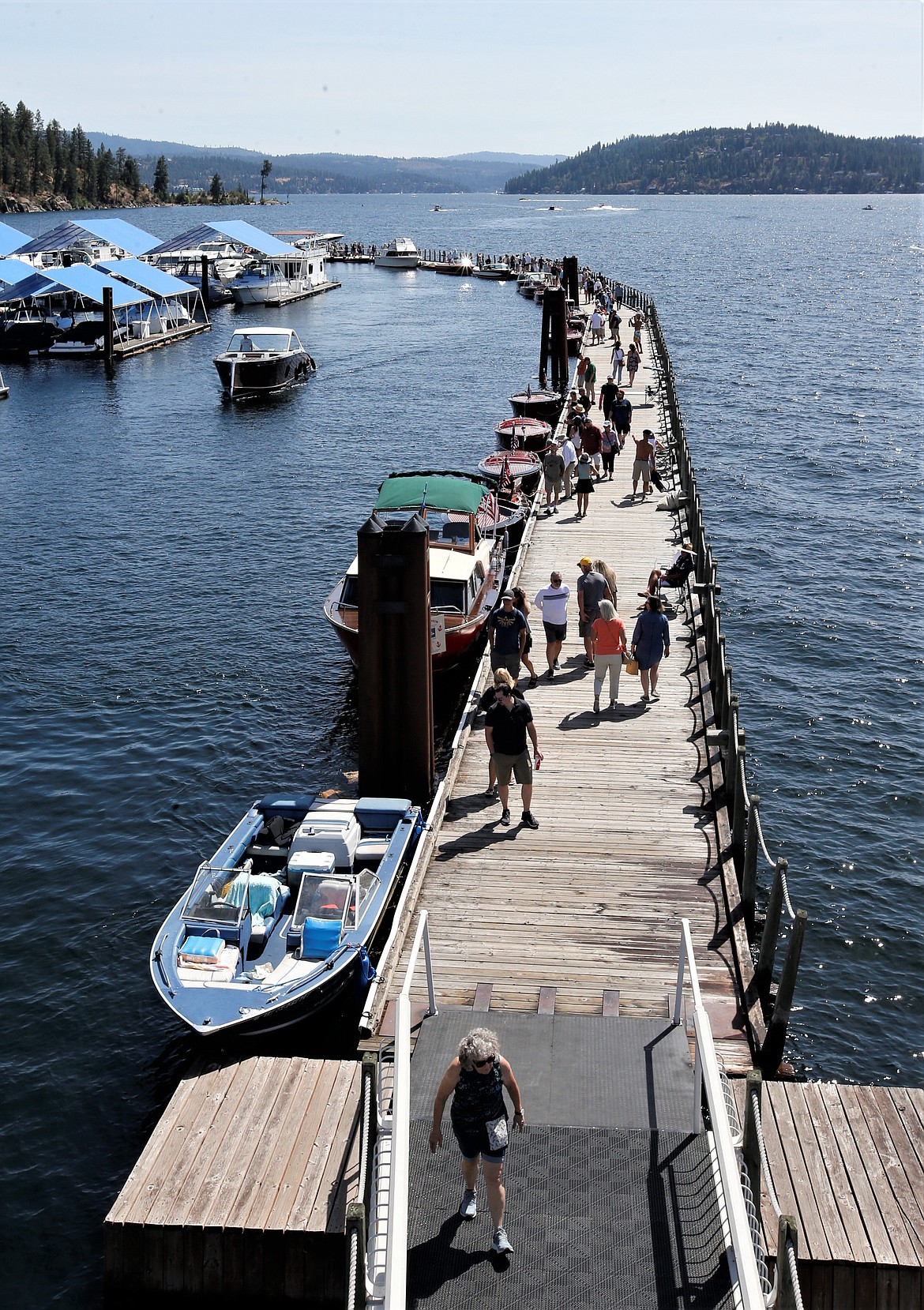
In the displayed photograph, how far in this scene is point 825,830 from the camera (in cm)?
1914

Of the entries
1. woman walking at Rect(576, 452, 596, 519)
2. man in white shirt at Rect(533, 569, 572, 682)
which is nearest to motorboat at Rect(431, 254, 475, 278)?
woman walking at Rect(576, 452, 596, 519)

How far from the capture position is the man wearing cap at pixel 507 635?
A: 17.1m

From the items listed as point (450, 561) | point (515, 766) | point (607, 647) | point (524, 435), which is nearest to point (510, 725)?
point (515, 766)

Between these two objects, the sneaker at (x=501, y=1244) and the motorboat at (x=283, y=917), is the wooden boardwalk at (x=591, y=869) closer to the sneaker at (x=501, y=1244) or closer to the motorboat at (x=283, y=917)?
the motorboat at (x=283, y=917)

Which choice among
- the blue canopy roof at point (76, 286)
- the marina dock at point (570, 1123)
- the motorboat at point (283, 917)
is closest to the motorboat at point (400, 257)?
the blue canopy roof at point (76, 286)

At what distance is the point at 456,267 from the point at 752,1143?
4338 inches

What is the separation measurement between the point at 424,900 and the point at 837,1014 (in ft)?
17.9

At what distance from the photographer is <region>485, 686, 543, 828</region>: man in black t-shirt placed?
13.8 meters

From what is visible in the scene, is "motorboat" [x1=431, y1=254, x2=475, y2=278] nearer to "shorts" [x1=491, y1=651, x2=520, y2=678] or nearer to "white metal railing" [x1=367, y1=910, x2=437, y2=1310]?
"shorts" [x1=491, y1=651, x2=520, y2=678]

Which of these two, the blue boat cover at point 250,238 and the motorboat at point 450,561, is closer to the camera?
the motorboat at point 450,561

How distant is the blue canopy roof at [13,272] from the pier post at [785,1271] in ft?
229

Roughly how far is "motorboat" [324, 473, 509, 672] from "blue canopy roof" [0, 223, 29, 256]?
63.4m

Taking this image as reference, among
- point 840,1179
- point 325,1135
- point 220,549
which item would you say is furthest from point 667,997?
point 220,549

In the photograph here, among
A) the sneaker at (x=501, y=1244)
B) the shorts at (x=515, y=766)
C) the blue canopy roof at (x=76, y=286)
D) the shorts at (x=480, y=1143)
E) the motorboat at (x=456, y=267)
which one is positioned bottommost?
the sneaker at (x=501, y=1244)
